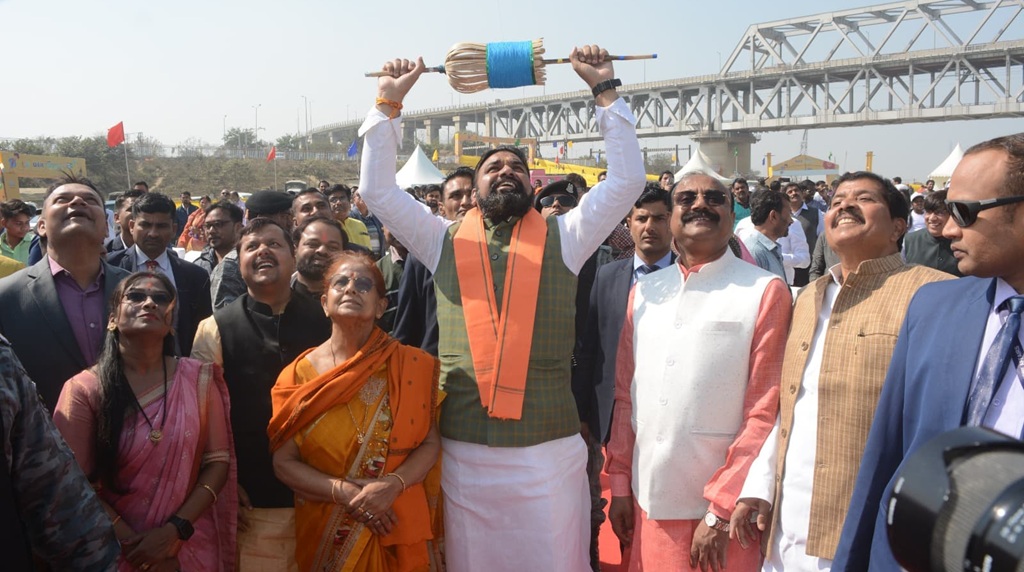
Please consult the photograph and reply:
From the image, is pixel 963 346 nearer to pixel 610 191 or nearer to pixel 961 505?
pixel 961 505

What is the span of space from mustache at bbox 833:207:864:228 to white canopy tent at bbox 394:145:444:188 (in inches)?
531

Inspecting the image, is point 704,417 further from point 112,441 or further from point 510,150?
point 112,441

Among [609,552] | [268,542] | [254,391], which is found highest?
[254,391]

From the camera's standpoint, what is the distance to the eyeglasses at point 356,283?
2691 mm

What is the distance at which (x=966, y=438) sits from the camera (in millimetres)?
922

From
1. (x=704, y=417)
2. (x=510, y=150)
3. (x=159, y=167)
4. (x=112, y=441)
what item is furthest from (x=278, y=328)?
(x=159, y=167)

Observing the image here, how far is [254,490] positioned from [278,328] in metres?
0.64

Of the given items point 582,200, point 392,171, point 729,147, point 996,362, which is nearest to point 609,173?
point 582,200

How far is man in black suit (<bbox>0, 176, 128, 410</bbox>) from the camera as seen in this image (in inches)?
111

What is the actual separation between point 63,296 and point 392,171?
1.41 m

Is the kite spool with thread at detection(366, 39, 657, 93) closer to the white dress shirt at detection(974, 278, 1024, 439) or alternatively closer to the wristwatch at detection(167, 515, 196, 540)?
the white dress shirt at detection(974, 278, 1024, 439)

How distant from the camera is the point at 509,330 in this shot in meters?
2.74

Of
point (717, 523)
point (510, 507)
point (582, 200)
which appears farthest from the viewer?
point (582, 200)

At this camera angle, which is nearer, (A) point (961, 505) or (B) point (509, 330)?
(A) point (961, 505)
